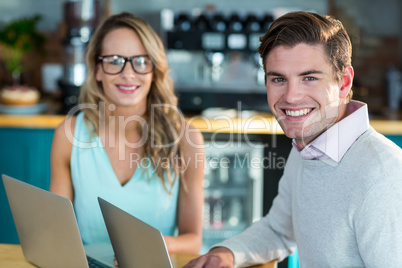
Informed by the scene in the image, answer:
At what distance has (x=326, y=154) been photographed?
128 centimetres

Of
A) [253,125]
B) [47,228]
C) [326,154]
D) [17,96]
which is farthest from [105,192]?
[17,96]

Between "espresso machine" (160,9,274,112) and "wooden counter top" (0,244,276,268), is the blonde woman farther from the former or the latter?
"espresso machine" (160,9,274,112)

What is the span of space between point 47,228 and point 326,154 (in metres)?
0.71

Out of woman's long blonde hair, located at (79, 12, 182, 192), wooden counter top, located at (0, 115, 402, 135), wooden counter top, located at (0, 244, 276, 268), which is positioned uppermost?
woman's long blonde hair, located at (79, 12, 182, 192)

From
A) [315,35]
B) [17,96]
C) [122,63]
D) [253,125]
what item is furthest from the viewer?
[17,96]

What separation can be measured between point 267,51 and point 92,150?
90 cm

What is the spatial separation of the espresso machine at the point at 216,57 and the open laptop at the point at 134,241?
2.20m

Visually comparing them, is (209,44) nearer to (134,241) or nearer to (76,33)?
(76,33)

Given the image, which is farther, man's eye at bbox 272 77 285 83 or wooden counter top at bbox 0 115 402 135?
wooden counter top at bbox 0 115 402 135

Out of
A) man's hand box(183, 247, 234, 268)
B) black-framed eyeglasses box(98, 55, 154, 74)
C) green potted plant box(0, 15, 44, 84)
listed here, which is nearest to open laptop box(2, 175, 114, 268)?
man's hand box(183, 247, 234, 268)

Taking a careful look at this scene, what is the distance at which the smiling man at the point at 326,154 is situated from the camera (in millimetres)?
1145

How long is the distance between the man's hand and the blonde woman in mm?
475

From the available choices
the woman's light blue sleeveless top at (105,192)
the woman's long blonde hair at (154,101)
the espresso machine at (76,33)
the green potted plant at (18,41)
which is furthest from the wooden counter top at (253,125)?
the green potted plant at (18,41)

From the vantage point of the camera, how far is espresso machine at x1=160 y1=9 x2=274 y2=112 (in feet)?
11.1
